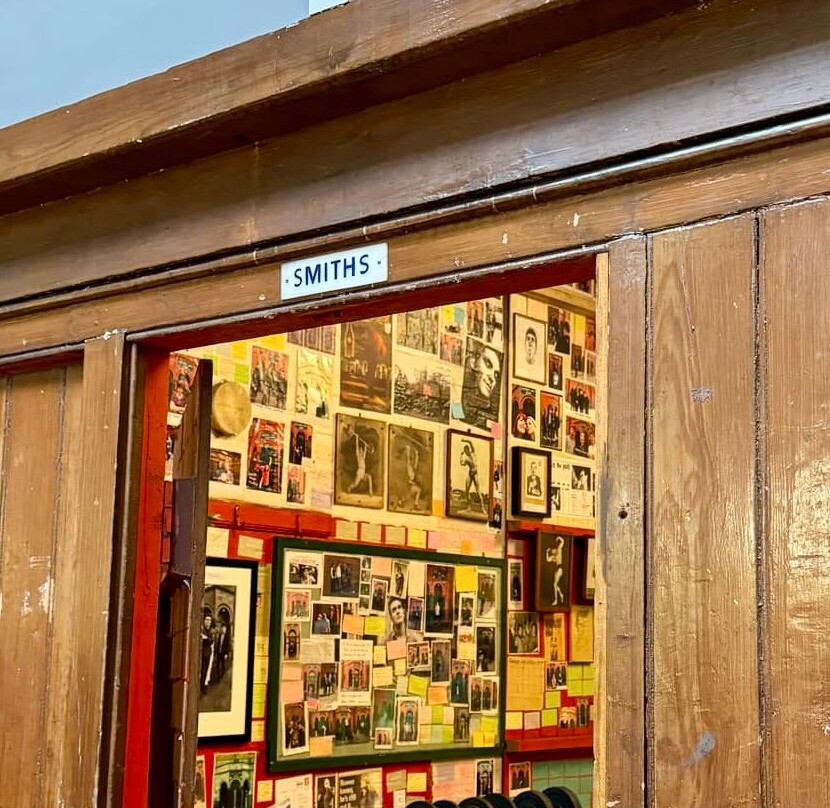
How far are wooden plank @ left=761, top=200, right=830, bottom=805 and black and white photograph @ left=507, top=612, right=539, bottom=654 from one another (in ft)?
10.8

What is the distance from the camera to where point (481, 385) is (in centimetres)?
463

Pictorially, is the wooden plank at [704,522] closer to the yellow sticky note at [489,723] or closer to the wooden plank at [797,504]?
the wooden plank at [797,504]

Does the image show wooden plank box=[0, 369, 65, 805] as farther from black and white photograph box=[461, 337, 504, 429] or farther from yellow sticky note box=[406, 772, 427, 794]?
black and white photograph box=[461, 337, 504, 429]

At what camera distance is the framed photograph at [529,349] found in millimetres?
4844

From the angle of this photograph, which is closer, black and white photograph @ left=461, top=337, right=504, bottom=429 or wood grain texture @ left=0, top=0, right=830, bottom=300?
wood grain texture @ left=0, top=0, right=830, bottom=300

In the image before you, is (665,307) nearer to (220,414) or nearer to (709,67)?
(709,67)

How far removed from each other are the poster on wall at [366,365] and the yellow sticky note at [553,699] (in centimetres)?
139

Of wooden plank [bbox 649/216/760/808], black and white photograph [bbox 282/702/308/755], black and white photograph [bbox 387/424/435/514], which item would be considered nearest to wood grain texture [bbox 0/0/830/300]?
wooden plank [bbox 649/216/760/808]

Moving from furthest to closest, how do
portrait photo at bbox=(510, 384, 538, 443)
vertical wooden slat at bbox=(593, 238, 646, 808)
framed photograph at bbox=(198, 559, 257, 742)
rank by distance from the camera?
1. portrait photo at bbox=(510, 384, 538, 443)
2. framed photograph at bbox=(198, 559, 257, 742)
3. vertical wooden slat at bbox=(593, 238, 646, 808)

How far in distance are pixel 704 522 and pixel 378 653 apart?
2.67m

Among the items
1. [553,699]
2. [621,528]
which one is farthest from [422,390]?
[621,528]

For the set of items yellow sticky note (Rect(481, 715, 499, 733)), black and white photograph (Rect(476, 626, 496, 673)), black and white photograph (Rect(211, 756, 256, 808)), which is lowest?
black and white photograph (Rect(211, 756, 256, 808))

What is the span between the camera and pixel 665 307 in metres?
1.54

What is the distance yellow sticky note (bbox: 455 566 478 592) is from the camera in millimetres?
4391
